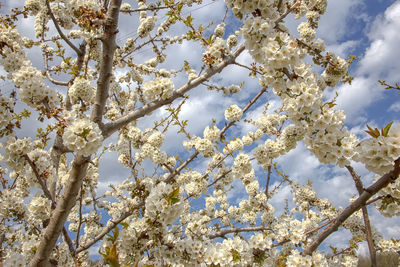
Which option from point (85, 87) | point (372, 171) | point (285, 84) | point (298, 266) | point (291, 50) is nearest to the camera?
point (372, 171)

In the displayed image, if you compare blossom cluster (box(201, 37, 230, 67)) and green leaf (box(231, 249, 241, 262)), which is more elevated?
blossom cluster (box(201, 37, 230, 67))

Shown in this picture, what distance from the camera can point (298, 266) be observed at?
276 cm

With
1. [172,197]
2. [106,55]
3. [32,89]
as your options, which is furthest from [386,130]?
[32,89]

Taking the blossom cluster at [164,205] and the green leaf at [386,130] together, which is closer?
the green leaf at [386,130]

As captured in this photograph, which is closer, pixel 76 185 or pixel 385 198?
pixel 385 198

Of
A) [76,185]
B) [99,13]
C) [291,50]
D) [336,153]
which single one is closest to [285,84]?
[291,50]

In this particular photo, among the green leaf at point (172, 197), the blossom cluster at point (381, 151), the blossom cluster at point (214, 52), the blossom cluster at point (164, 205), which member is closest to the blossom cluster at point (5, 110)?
the blossom cluster at point (164, 205)

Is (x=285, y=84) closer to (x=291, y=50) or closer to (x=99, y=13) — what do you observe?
(x=291, y=50)

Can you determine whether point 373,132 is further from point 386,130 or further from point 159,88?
point 159,88

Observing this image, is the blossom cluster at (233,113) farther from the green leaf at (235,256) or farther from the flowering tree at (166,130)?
the green leaf at (235,256)

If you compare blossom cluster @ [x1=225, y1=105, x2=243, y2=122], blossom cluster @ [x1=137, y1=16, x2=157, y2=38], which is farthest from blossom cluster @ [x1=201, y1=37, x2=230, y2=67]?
blossom cluster @ [x1=137, y1=16, x2=157, y2=38]

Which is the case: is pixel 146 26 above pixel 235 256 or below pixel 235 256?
above

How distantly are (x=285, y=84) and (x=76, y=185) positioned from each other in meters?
2.58

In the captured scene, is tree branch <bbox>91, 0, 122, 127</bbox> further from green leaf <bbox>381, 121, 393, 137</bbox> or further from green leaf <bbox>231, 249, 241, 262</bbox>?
green leaf <bbox>381, 121, 393, 137</bbox>
